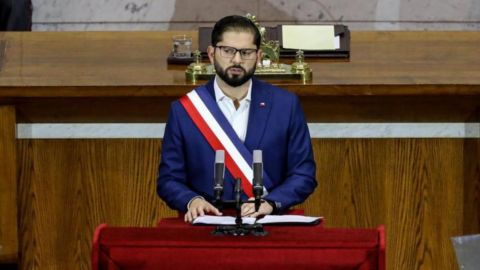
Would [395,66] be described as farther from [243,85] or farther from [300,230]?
[300,230]

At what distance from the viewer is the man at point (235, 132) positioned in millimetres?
3994

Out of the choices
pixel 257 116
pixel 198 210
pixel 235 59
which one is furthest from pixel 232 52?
pixel 198 210

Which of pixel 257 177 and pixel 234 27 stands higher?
pixel 234 27

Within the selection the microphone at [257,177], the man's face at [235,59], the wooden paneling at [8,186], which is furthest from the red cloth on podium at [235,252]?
the wooden paneling at [8,186]

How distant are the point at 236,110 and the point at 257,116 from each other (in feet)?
0.27

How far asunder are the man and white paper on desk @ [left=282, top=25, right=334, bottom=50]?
1122 mm

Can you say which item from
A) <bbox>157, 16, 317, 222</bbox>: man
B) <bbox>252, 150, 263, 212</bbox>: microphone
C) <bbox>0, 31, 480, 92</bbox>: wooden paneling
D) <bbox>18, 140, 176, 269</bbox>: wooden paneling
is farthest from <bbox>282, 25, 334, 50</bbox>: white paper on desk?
<bbox>252, 150, 263, 212</bbox>: microphone

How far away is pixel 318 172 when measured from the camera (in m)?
5.03

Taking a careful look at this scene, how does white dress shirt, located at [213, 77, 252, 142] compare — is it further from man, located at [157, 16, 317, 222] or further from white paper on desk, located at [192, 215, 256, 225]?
white paper on desk, located at [192, 215, 256, 225]

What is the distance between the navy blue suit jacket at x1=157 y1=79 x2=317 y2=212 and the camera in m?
4.07

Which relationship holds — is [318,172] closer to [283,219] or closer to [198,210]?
[198,210]

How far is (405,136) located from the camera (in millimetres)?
5012

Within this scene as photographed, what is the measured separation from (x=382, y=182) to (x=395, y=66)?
1.48 feet

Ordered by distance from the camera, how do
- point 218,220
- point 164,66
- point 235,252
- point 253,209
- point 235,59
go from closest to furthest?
point 235,252, point 218,220, point 253,209, point 235,59, point 164,66
